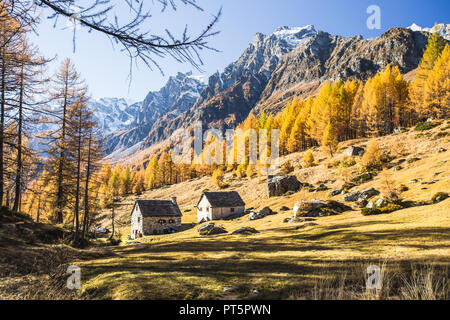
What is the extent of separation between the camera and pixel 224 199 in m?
50.3

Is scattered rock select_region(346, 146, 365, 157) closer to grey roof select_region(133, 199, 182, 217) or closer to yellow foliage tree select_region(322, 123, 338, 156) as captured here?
yellow foliage tree select_region(322, 123, 338, 156)

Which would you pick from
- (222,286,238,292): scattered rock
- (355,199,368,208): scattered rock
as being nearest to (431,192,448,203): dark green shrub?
(355,199,368,208): scattered rock

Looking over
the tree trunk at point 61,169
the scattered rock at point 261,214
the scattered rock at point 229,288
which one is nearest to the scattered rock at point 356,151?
the scattered rock at point 261,214

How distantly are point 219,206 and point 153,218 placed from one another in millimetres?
12852

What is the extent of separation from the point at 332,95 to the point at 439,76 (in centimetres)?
2174

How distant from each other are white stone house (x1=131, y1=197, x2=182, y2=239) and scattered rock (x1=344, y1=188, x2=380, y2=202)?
30.2 meters

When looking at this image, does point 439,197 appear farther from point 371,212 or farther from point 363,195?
point 363,195

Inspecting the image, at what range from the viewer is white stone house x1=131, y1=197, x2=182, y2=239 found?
1710 inches

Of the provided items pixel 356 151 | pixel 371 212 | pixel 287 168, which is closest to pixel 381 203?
pixel 371 212

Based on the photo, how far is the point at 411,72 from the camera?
139m

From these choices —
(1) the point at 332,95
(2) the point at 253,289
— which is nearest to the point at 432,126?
(1) the point at 332,95

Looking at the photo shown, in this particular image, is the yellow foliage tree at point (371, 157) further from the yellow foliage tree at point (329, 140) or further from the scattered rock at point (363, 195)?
the yellow foliage tree at point (329, 140)

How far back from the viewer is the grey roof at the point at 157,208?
44125 mm

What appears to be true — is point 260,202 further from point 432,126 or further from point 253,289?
point 253,289
